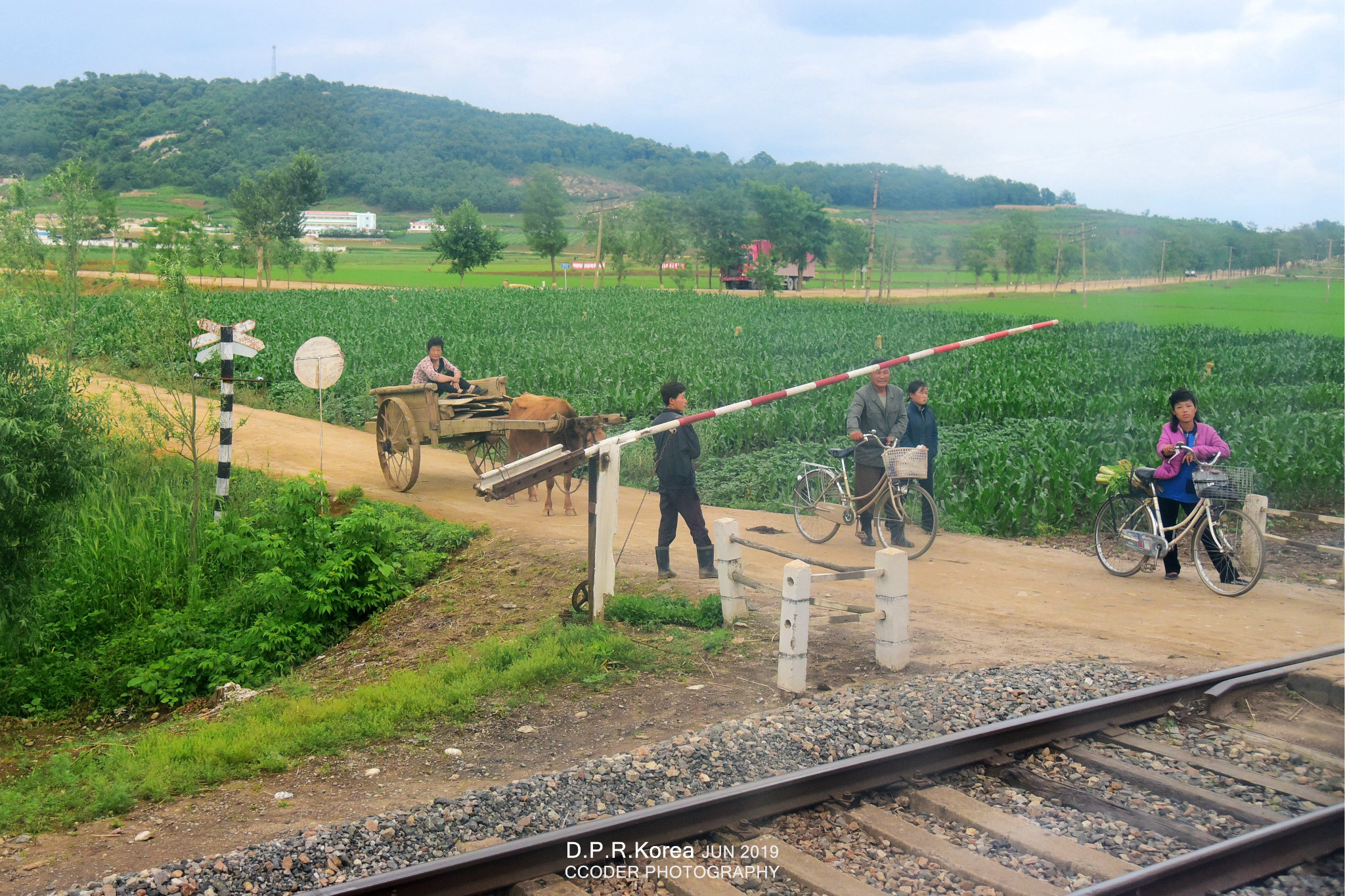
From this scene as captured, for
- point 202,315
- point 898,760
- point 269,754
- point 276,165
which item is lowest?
point 269,754

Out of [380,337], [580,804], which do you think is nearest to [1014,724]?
[580,804]

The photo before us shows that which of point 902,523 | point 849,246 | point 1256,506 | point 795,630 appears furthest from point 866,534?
point 849,246

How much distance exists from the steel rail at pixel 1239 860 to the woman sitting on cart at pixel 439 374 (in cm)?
993

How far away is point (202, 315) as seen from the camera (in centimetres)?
1191

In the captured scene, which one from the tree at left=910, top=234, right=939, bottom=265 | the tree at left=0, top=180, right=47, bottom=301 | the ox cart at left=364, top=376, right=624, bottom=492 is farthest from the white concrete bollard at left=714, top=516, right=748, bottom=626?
the tree at left=910, top=234, right=939, bottom=265

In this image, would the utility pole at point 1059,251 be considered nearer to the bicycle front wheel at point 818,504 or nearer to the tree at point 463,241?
the bicycle front wheel at point 818,504

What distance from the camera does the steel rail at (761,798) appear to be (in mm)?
3846

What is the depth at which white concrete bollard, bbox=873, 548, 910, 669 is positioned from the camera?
655 centimetres

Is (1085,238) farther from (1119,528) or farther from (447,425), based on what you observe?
(447,425)

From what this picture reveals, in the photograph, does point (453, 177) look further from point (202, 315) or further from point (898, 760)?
point (898, 760)

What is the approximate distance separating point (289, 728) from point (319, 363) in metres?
6.95

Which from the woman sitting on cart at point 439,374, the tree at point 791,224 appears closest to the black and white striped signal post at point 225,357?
the woman sitting on cart at point 439,374

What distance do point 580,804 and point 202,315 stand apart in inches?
376

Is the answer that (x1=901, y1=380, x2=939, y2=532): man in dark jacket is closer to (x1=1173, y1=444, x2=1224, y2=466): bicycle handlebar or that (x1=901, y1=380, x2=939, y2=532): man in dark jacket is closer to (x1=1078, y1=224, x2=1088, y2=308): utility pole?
(x1=1173, y1=444, x2=1224, y2=466): bicycle handlebar
